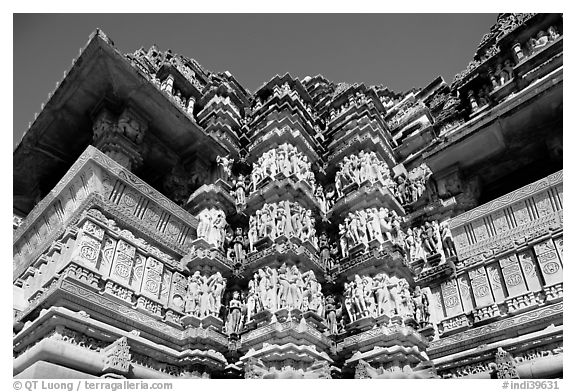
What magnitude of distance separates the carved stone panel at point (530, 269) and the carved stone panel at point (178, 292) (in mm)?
6930

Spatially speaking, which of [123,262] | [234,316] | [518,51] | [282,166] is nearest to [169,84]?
[282,166]

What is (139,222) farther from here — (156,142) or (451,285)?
(451,285)

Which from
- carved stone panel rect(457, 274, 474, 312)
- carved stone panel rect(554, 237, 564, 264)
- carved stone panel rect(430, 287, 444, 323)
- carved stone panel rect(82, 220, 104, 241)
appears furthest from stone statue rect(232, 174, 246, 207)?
carved stone panel rect(554, 237, 564, 264)

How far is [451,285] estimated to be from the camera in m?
9.01

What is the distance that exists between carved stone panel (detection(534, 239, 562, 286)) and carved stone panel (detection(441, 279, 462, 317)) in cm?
174

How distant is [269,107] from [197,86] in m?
3.19

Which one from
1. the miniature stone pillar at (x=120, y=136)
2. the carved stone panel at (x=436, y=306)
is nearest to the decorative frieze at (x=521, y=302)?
the carved stone panel at (x=436, y=306)

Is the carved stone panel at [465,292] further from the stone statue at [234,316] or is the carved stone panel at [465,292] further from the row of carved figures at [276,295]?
the stone statue at [234,316]

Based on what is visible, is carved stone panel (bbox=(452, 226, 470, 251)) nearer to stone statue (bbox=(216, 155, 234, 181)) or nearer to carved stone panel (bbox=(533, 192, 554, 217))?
carved stone panel (bbox=(533, 192, 554, 217))

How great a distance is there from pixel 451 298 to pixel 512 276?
1333mm

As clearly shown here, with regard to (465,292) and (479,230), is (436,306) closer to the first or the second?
(465,292)

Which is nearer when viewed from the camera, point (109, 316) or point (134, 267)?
point (109, 316)

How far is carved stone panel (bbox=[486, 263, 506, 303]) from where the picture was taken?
8.15 metres
